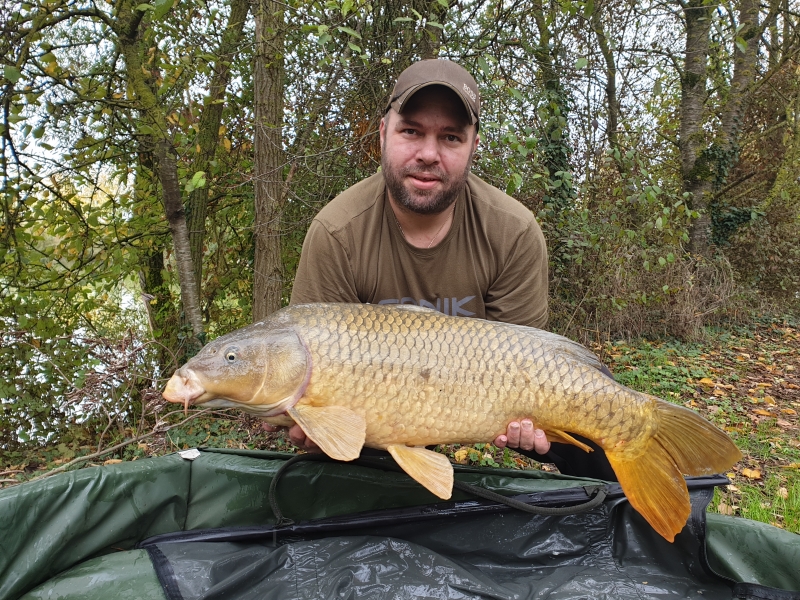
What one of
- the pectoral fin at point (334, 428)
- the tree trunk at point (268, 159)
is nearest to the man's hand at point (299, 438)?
the pectoral fin at point (334, 428)

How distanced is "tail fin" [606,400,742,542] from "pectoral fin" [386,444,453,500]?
0.39 meters

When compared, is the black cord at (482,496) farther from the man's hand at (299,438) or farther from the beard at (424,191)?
the beard at (424,191)

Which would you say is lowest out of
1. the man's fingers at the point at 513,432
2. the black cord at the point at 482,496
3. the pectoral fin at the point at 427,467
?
the black cord at the point at 482,496

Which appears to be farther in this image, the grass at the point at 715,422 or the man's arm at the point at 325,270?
the grass at the point at 715,422

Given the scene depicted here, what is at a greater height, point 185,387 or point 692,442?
point 185,387

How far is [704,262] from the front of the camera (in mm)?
5320

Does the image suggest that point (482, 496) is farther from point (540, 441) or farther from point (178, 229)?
point (178, 229)

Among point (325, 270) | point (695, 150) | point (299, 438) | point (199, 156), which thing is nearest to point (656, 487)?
point (299, 438)

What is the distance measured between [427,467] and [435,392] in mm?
156

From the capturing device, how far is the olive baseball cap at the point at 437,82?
1.50 metres

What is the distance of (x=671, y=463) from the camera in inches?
50.2

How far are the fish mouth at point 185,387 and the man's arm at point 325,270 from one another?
0.49m

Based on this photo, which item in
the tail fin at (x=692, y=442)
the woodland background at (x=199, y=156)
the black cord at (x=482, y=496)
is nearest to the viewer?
the tail fin at (x=692, y=442)

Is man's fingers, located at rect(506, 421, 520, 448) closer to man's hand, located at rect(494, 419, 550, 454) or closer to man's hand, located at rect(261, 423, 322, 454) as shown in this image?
man's hand, located at rect(494, 419, 550, 454)
